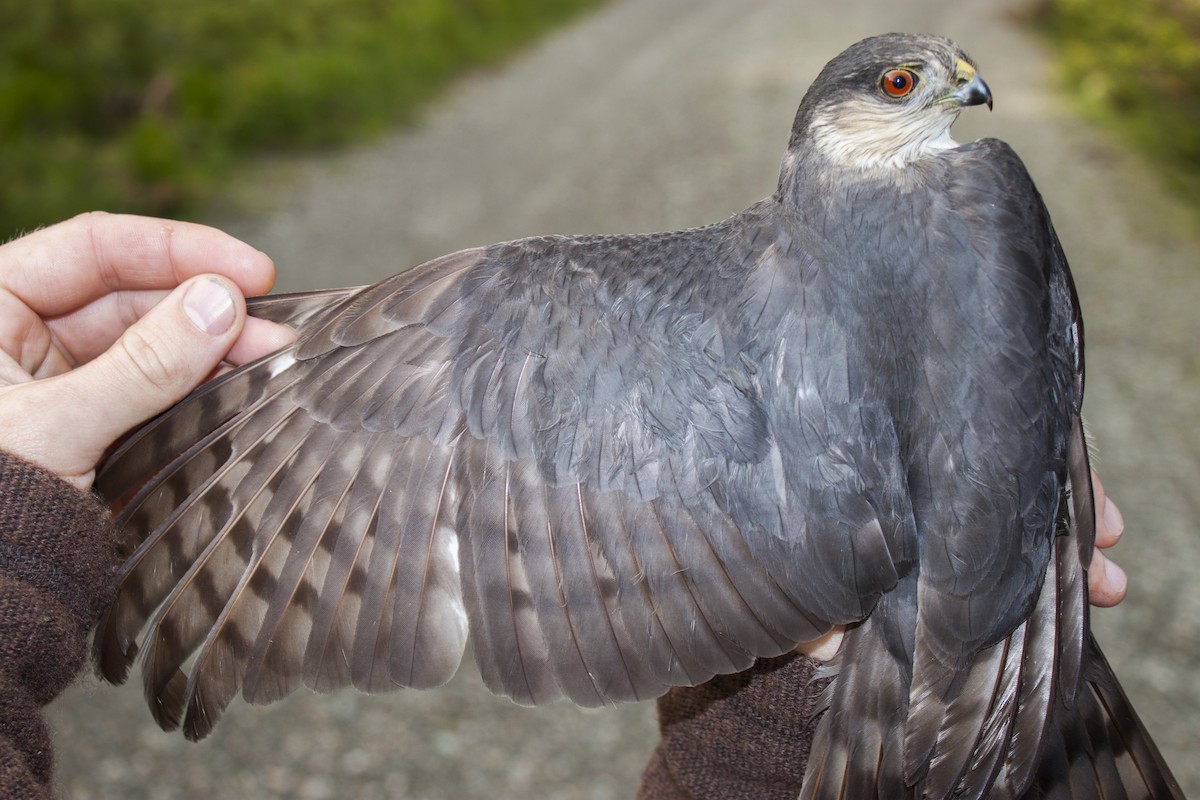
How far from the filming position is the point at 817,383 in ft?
7.39

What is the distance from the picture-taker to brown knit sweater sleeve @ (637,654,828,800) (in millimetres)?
2404

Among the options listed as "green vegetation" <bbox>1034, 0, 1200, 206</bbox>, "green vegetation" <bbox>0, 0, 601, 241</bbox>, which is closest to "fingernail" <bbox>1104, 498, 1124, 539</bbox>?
"green vegetation" <bbox>0, 0, 601, 241</bbox>

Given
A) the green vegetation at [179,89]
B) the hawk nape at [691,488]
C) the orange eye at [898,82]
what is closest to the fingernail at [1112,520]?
the hawk nape at [691,488]

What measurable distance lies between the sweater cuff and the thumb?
9 centimetres

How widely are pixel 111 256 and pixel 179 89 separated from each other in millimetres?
8393

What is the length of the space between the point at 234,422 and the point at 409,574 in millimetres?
544

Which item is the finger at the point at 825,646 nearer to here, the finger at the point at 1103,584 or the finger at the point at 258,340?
the finger at the point at 1103,584

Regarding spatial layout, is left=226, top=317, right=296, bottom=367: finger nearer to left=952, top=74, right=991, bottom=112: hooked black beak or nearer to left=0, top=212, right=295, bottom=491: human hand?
left=0, top=212, right=295, bottom=491: human hand

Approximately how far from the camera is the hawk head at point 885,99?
2.42 metres

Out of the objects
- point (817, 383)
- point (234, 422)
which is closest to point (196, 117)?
point (234, 422)

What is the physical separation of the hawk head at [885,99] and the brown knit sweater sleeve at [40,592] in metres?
1.76

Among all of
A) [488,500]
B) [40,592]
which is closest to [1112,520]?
[488,500]

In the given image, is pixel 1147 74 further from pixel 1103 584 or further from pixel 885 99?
pixel 885 99

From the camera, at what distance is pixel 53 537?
1.97m
